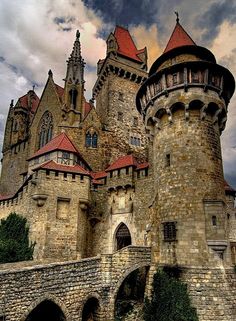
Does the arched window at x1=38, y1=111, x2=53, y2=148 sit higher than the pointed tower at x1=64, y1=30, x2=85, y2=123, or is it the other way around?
the pointed tower at x1=64, y1=30, x2=85, y2=123

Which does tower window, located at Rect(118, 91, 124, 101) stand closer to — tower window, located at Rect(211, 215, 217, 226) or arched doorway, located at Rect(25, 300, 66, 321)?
tower window, located at Rect(211, 215, 217, 226)

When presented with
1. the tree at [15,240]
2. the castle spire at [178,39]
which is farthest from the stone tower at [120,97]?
the castle spire at [178,39]

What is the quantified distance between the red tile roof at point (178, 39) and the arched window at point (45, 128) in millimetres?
16074

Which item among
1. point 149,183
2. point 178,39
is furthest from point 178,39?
point 149,183

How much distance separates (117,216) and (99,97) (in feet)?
64.3

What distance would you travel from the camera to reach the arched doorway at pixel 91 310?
1351 cm

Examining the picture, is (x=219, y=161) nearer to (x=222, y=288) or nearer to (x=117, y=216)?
(x=222, y=288)

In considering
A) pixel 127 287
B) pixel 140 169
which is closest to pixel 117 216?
pixel 140 169

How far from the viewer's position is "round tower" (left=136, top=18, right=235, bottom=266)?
1398cm

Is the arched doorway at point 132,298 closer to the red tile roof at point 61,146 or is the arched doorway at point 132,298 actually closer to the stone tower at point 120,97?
the red tile roof at point 61,146

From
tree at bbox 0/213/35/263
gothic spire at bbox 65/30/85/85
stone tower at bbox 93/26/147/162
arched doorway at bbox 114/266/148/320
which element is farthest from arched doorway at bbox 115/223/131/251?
gothic spire at bbox 65/30/85/85

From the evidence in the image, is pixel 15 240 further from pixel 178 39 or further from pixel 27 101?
pixel 27 101

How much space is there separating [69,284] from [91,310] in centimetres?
247

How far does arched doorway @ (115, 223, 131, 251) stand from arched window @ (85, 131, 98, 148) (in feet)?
32.3
